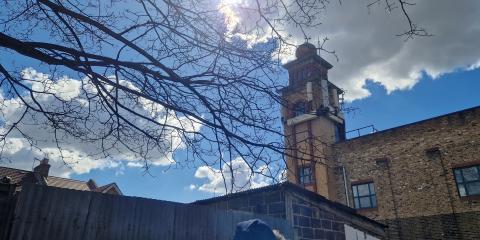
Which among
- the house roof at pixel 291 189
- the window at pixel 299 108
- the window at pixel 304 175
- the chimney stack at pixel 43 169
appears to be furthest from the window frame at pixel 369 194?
the chimney stack at pixel 43 169

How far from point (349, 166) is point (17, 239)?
21107 mm

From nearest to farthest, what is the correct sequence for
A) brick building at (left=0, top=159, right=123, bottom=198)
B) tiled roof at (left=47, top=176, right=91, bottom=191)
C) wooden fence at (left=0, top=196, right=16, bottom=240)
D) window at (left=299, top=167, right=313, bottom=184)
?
1. wooden fence at (left=0, top=196, right=16, bottom=240)
2. window at (left=299, top=167, right=313, bottom=184)
3. brick building at (left=0, top=159, right=123, bottom=198)
4. tiled roof at (left=47, top=176, right=91, bottom=191)

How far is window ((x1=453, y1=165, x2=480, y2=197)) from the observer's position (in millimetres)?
17141

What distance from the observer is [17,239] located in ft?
13.1

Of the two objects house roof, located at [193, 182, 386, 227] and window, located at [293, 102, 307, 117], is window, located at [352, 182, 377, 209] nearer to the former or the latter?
house roof, located at [193, 182, 386, 227]

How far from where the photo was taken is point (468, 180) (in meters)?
17.4

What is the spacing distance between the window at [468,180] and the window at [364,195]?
464 cm

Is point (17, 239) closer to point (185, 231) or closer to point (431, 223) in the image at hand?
point (185, 231)

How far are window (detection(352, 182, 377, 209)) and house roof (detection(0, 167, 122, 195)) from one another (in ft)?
58.8

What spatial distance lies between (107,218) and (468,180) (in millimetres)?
18518

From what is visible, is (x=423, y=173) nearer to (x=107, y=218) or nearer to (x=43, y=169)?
(x=107, y=218)

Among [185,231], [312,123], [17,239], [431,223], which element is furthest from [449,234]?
[17,239]

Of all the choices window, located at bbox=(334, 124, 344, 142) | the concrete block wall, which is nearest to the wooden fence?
the concrete block wall

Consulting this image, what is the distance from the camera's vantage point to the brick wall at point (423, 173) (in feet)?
57.7
